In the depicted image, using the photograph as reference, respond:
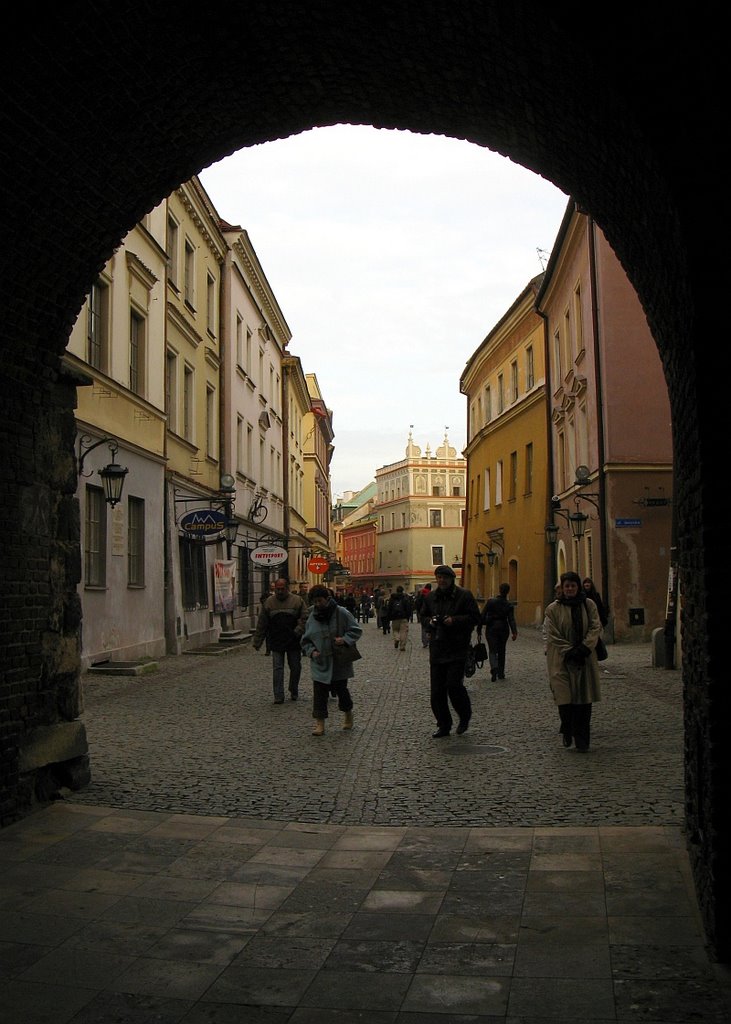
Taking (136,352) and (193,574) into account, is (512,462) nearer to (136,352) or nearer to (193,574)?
(193,574)

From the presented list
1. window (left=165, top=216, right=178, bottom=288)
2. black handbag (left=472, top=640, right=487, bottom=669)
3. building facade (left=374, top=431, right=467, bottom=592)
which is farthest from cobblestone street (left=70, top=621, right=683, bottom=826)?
building facade (left=374, top=431, right=467, bottom=592)

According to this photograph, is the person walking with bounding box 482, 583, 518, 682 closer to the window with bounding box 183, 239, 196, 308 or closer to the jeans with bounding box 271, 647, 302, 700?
the jeans with bounding box 271, 647, 302, 700

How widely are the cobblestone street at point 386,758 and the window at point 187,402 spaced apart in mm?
10390

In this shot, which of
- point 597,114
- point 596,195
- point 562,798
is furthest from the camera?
point 562,798

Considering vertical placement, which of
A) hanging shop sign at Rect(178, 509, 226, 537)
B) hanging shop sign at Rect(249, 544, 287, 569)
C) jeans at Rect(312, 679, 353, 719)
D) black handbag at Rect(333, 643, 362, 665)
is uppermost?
hanging shop sign at Rect(178, 509, 226, 537)

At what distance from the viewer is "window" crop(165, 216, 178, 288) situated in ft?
74.6

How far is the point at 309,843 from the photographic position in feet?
19.4

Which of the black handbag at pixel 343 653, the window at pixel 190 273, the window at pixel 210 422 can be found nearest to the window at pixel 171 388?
the window at pixel 190 273

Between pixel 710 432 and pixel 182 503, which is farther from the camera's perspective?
pixel 182 503

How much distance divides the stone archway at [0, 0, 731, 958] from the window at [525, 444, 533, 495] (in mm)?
30070

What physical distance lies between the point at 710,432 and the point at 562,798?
376cm

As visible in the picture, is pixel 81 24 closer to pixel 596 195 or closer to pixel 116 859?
pixel 596 195

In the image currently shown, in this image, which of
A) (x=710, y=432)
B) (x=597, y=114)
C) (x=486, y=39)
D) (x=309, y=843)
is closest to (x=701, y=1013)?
(x=710, y=432)

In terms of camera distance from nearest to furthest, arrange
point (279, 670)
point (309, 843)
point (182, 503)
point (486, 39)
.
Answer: point (486, 39)
point (309, 843)
point (279, 670)
point (182, 503)
